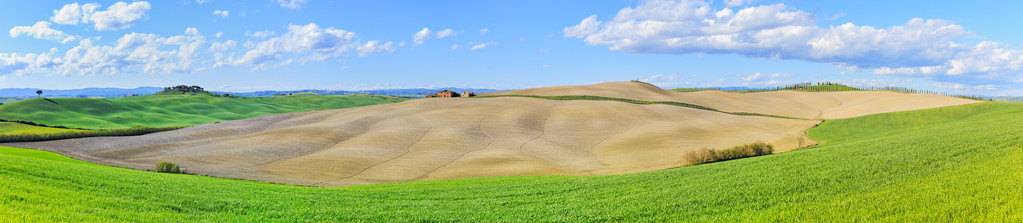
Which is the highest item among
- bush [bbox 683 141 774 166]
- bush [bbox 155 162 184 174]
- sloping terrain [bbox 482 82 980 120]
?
sloping terrain [bbox 482 82 980 120]

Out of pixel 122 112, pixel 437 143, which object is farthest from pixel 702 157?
pixel 122 112

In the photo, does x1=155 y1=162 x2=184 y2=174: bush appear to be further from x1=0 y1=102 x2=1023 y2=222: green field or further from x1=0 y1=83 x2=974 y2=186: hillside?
x1=0 y1=102 x2=1023 y2=222: green field

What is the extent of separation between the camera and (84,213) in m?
12.0

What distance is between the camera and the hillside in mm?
40344

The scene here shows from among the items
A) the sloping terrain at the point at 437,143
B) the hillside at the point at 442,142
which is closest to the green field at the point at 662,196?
the hillside at the point at 442,142

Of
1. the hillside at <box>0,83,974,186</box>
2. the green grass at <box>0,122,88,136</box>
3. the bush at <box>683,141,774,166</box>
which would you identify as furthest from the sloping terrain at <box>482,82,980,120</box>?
the green grass at <box>0,122,88,136</box>

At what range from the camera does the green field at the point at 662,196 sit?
12.5m

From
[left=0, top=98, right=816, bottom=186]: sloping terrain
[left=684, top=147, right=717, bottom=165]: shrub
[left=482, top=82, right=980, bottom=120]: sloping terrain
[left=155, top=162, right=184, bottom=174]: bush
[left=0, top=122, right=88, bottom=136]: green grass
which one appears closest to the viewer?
[left=155, top=162, right=184, bottom=174]: bush

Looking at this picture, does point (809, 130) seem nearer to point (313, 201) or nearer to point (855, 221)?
point (855, 221)

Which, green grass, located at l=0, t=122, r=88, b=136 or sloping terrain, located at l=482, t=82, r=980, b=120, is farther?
sloping terrain, located at l=482, t=82, r=980, b=120

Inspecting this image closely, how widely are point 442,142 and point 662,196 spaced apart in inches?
1474

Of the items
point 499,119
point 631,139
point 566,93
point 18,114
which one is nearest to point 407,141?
point 499,119

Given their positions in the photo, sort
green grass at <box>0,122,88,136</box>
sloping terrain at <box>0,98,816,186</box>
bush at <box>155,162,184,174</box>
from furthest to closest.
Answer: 1. green grass at <box>0,122,88,136</box>
2. sloping terrain at <box>0,98,816,186</box>
3. bush at <box>155,162,184,174</box>

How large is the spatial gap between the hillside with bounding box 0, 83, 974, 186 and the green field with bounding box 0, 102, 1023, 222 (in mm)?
17329
